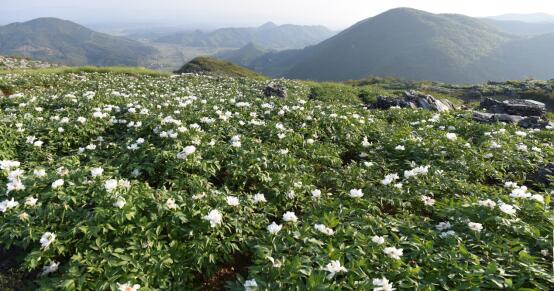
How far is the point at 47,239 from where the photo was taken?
197 inches

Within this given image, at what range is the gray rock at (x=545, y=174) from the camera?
29.5 feet

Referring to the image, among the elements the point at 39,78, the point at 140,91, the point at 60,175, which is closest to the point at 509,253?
the point at 60,175

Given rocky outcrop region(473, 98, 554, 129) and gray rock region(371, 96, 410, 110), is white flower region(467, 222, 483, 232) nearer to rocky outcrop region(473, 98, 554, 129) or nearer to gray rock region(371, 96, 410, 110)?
rocky outcrop region(473, 98, 554, 129)

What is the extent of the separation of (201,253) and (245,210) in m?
1.28

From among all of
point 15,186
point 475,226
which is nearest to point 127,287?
point 15,186

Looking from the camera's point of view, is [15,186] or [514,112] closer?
[15,186]

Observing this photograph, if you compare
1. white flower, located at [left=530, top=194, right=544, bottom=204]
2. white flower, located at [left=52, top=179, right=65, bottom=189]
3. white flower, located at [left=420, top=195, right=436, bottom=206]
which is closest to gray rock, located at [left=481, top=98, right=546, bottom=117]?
white flower, located at [left=530, top=194, right=544, bottom=204]

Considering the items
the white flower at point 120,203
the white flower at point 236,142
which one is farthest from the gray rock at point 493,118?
the white flower at point 120,203

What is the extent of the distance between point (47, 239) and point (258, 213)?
11.2 ft

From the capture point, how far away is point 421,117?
15.4m

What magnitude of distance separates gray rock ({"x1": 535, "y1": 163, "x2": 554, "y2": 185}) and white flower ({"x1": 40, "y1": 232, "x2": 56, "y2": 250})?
433 inches

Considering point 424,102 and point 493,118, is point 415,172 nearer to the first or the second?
point 493,118

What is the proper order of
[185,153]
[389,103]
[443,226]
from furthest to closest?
[389,103] → [185,153] → [443,226]

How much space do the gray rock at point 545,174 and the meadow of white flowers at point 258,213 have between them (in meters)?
0.25
